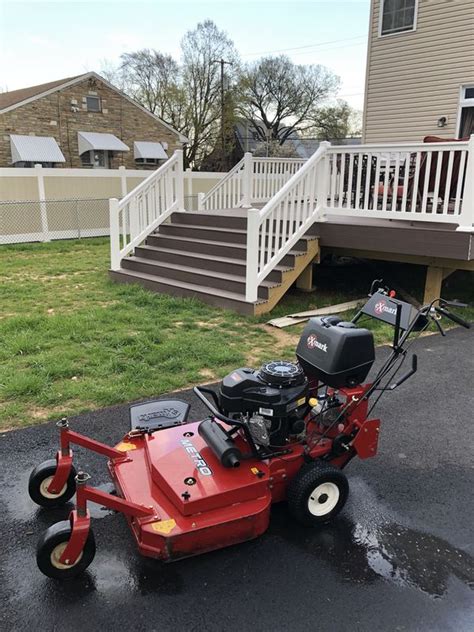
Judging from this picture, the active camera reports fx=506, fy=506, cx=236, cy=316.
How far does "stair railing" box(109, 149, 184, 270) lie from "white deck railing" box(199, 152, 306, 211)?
1275 millimetres

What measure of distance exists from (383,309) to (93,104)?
78.0 feet

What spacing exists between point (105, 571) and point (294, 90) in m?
41.5

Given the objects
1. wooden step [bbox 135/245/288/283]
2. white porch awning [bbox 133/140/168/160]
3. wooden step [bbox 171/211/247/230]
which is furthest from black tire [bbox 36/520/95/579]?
white porch awning [bbox 133/140/168/160]

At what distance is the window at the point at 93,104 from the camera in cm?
2302

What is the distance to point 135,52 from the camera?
31.7 m

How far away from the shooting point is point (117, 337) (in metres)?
A: 5.18

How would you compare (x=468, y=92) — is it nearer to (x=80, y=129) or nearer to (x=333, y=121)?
(x=80, y=129)

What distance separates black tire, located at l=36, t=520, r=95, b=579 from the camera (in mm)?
2018

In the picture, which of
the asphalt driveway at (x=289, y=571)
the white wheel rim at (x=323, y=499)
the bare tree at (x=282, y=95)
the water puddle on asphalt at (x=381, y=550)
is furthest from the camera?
the bare tree at (x=282, y=95)

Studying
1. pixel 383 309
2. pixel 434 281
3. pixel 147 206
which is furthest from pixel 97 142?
pixel 383 309

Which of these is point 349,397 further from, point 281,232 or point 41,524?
point 281,232

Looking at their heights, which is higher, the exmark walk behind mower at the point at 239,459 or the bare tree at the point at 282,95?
the bare tree at the point at 282,95

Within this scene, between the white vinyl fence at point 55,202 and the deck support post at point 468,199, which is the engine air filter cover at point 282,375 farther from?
the white vinyl fence at point 55,202

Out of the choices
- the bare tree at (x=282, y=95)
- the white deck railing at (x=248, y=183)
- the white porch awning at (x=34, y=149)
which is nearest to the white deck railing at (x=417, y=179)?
the white deck railing at (x=248, y=183)
